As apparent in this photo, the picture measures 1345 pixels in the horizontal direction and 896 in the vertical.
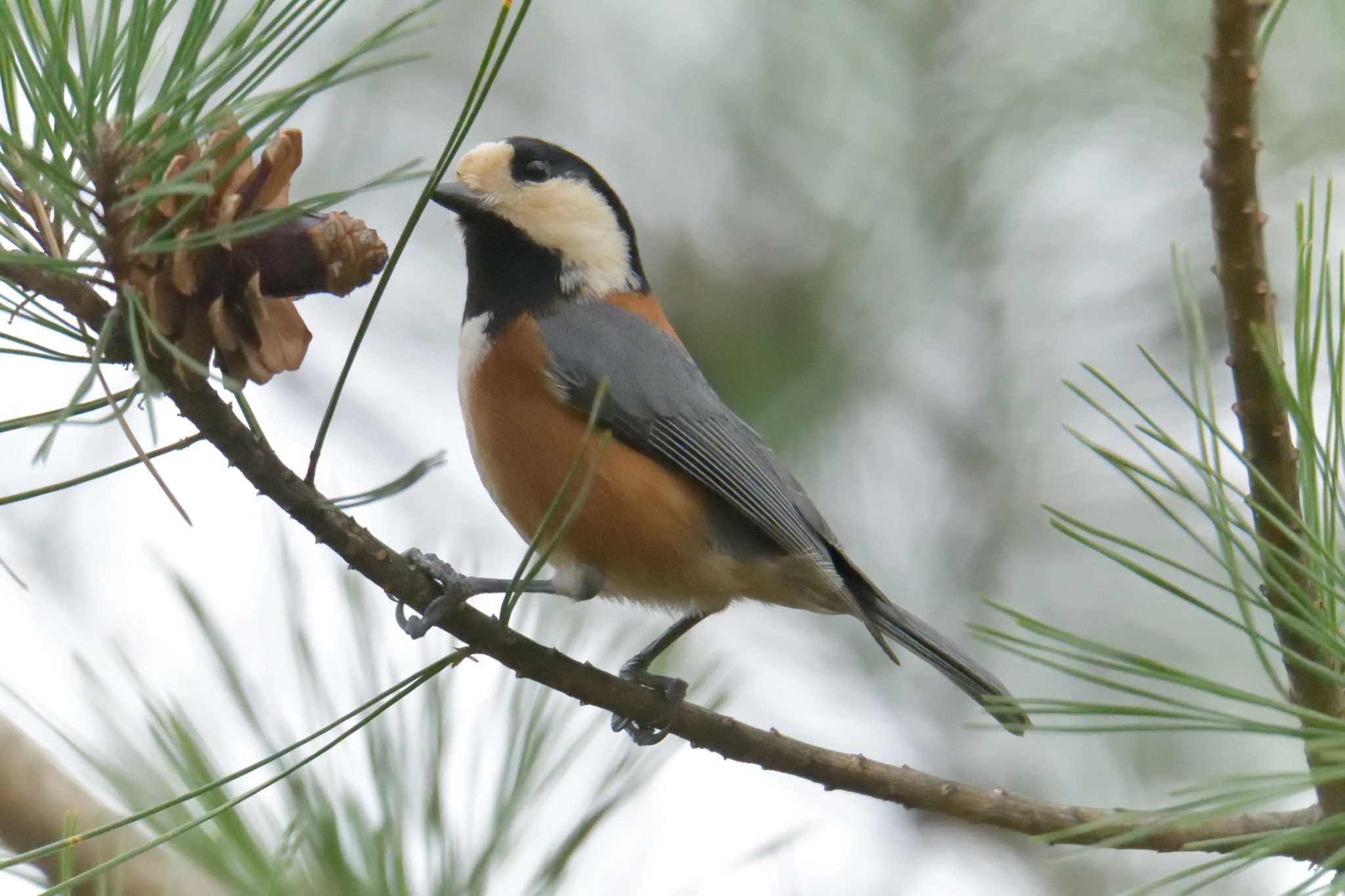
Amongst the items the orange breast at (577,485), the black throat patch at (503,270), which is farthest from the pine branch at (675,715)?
the black throat patch at (503,270)

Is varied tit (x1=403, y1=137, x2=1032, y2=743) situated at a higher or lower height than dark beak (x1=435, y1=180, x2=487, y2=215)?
lower

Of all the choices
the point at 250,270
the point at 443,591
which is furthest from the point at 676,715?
the point at 250,270

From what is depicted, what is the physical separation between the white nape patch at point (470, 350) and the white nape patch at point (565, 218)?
196 millimetres

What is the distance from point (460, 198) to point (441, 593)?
1172mm

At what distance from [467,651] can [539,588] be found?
0.64 meters

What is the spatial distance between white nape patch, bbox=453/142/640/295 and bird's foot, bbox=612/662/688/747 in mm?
808

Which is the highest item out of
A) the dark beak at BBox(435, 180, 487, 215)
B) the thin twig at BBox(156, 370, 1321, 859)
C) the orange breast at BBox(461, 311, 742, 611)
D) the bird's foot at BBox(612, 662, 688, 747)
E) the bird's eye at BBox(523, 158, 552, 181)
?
the bird's eye at BBox(523, 158, 552, 181)

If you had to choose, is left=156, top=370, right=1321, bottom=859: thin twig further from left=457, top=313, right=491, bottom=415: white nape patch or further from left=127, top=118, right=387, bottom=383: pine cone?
left=457, top=313, right=491, bottom=415: white nape patch

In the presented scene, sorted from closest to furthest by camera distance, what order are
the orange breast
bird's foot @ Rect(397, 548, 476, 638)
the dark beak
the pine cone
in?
the pine cone < bird's foot @ Rect(397, 548, 476, 638) < the orange breast < the dark beak

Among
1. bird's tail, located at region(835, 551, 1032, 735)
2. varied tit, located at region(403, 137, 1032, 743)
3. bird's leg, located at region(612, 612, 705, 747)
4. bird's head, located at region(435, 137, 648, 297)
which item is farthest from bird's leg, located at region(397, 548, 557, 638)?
bird's head, located at region(435, 137, 648, 297)

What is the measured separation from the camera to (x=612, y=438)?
7.15 ft

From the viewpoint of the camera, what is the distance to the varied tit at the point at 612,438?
2.13 m

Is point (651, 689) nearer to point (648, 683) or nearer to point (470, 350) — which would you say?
point (648, 683)

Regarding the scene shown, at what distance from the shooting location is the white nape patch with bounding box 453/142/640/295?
241 cm
